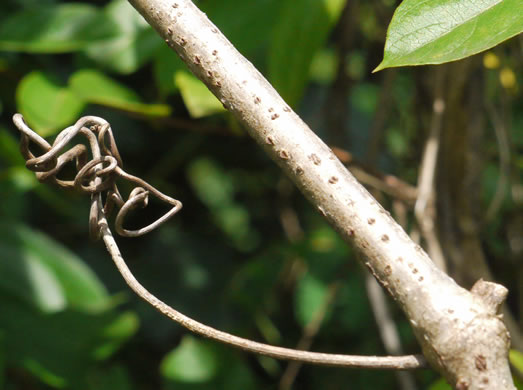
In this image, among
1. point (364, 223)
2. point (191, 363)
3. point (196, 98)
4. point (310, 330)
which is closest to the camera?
point (364, 223)

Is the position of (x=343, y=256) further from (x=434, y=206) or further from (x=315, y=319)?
(x=434, y=206)

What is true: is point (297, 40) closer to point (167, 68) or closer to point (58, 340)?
point (167, 68)

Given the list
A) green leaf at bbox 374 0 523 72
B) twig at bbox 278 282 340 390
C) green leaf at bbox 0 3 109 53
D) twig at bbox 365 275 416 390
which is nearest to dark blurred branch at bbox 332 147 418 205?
twig at bbox 365 275 416 390

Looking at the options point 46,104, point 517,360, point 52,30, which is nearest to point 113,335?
point 46,104

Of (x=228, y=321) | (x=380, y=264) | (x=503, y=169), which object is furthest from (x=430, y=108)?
(x=380, y=264)

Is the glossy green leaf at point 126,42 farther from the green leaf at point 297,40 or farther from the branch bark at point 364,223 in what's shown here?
the branch bark at point 364,223

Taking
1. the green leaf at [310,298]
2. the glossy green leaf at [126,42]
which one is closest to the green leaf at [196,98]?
the glossy green leaf at [126,42]

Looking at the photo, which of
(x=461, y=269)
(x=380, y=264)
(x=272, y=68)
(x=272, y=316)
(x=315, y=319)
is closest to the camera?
(x=380, y=264)
